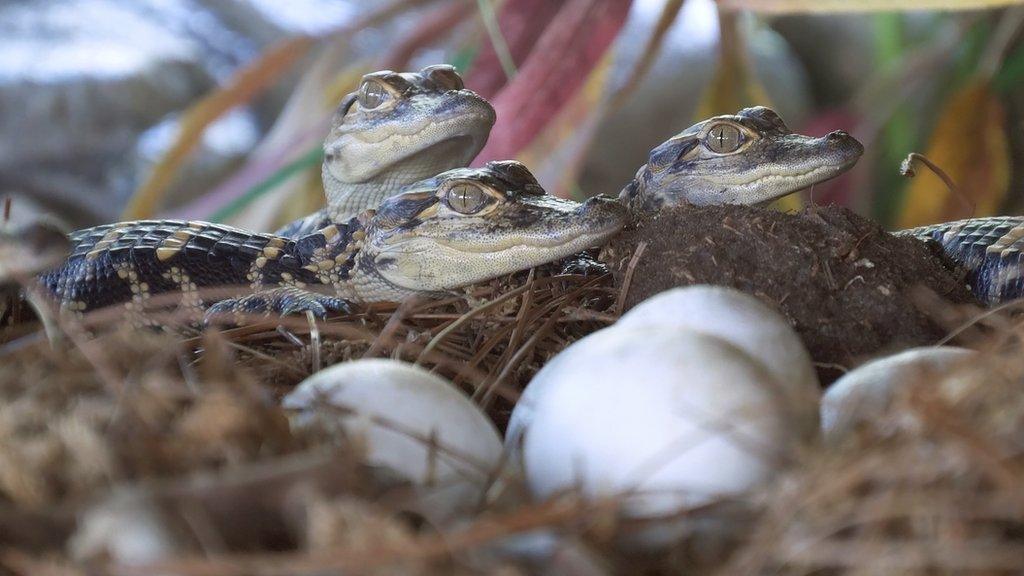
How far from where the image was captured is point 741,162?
1.07m

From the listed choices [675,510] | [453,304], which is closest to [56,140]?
[453,304]

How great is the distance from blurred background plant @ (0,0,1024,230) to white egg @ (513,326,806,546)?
65 centimetres

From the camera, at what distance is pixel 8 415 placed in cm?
52

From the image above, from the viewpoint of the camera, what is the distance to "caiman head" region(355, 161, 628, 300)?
977 mm

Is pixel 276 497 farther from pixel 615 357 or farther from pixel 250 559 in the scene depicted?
pixel 615 357

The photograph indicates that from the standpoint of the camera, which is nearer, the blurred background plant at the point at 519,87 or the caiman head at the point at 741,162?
the caiman head at the point at 741,162

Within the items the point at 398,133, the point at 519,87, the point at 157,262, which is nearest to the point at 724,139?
the point at 398,133

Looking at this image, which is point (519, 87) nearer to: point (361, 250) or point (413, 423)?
point (361, 250)

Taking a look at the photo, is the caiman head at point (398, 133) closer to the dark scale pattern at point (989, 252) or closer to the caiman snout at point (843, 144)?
the caiman snout at point (843, 144)

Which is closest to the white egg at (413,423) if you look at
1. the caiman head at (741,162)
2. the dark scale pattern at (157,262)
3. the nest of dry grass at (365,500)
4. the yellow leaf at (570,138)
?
the nest of dry grass at (365,500)

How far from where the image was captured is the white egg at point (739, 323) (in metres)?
0.65

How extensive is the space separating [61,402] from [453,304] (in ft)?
1.72

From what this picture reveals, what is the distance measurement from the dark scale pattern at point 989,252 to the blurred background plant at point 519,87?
0.37 feet

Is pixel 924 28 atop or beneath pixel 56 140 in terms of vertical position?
atop
